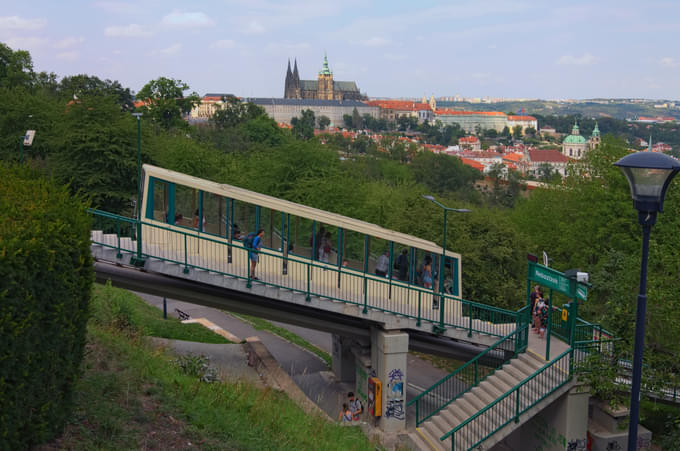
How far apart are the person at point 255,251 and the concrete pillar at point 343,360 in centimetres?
543

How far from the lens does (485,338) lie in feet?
66.1

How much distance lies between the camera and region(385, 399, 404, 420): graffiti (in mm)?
18750

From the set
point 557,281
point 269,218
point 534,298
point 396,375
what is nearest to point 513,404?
point 557,281

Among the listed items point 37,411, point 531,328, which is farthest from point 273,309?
point 37,411

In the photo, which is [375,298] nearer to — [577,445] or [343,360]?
[343,360]

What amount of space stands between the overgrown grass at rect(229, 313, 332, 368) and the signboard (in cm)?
952

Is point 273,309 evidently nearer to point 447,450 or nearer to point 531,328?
point 447,450

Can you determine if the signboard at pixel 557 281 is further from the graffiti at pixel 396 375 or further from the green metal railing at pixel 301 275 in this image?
the graffiti at pixel 396 375

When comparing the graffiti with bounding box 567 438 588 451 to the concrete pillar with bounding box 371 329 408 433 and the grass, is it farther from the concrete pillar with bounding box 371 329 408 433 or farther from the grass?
the grass

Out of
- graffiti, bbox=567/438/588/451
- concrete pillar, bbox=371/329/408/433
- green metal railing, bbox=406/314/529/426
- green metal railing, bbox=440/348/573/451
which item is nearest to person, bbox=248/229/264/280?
concrete pillar, bbox=371/329/408/433

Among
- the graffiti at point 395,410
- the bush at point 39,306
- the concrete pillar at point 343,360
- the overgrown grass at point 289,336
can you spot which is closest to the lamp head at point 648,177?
the bush at point 39,306

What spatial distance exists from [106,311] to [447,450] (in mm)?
9657

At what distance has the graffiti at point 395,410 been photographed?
18750 mm

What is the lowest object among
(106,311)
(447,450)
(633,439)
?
(447,450)
